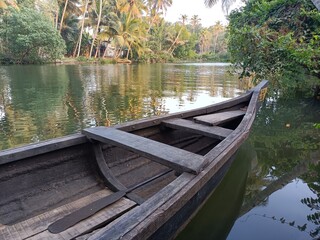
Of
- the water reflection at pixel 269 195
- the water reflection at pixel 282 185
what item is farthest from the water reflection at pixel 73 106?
the water reflection at pixel 269 195

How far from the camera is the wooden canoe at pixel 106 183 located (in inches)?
59.2

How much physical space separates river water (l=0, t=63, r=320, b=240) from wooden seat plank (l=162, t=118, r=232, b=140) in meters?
0.79

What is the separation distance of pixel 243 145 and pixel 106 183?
3012mm

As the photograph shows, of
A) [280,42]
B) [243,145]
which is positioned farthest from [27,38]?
[243,145]

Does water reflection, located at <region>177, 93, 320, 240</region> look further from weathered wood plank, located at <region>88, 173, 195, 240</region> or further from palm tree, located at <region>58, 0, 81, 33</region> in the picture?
palm tree, located at <region>58, 0, 81, 33</region>

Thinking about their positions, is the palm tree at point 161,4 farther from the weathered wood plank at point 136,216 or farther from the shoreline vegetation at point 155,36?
the weathered wood plank at point 136,216

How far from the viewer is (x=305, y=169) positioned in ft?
12.6

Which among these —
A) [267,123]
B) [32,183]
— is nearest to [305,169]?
[267,123]

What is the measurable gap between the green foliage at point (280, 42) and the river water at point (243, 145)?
121 cm

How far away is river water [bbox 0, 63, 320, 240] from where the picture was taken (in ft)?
8.79

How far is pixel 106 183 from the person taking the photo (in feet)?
8.51

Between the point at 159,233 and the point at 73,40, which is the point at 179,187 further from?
the point at 73,40

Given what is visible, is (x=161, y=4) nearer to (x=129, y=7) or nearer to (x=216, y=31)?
(x=129, y=7)

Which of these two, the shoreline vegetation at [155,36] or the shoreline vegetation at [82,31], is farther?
the shoreline vegetation at [82,31]
